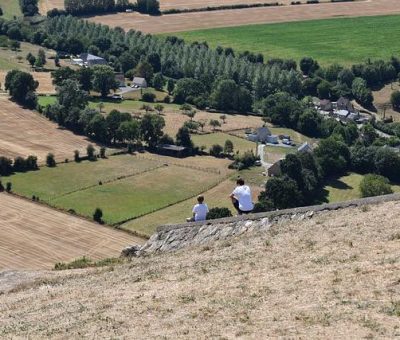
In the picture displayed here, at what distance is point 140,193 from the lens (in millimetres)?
79688

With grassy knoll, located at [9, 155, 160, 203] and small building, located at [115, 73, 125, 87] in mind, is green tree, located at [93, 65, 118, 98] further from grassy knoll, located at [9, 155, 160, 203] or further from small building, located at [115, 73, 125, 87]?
grassy knoll, located at [9, 155, 160, 203]

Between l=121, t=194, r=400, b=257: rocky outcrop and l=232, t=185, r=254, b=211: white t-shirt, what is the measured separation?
39cm

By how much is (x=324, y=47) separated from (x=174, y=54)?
30.2 metres

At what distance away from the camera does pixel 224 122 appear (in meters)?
113

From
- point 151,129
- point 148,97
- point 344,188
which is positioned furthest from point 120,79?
point 344,188

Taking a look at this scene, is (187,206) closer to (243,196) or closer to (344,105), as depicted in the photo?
(243,196)

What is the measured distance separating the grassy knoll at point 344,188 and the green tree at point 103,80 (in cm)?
5003

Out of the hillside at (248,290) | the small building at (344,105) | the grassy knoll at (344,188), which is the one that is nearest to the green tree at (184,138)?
the grassy knoll at (344,188)

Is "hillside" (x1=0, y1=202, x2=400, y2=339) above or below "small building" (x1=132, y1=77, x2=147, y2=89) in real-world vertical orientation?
above

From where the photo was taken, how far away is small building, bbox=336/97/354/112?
123 m

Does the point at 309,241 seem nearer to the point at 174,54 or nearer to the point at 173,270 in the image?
the point at 173,270

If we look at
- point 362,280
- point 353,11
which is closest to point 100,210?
point 362,280

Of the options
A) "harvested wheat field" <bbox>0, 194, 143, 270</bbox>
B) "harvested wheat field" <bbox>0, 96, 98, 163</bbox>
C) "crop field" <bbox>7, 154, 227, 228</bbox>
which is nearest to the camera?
"harvested wheat field" <bbox>0, 194, 143, 270</bbox>

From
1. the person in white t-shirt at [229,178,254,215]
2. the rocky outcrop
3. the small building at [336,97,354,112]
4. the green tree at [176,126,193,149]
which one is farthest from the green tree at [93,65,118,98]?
the person in white t-shirt at [229,178,254,215]
